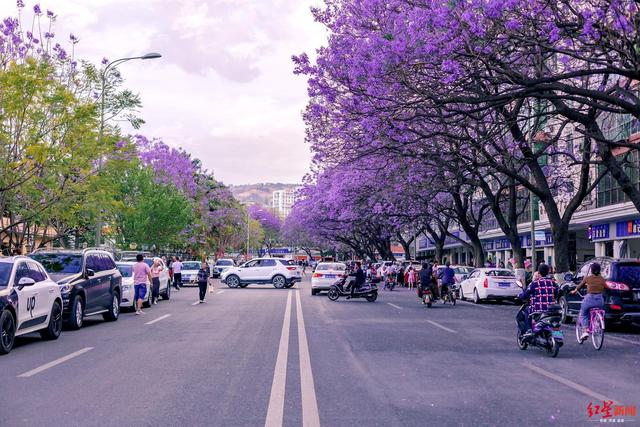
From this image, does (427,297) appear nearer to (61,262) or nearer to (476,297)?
(476,297)

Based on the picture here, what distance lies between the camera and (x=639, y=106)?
587 inches

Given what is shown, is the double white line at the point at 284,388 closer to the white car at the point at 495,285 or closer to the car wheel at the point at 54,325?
the car wheel at the point at 54,325

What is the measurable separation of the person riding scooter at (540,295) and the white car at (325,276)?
1973 cm

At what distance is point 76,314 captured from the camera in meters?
15.9

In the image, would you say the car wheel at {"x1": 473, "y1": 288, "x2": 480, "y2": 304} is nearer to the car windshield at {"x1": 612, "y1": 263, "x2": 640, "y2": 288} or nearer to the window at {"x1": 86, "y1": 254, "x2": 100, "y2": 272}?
the car windshield at {"x1": 612, "y1": 263, "x2": 640, "y2": 288}

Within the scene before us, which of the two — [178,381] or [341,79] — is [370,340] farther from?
[341,79]

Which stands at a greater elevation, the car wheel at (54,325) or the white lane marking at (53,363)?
the car wheel at (54,325)

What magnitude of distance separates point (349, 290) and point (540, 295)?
16050mm

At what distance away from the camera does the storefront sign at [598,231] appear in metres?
39.3

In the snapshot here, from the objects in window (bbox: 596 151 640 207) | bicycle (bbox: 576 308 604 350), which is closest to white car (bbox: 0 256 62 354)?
bicycle (bbox: 576 308 604 350)

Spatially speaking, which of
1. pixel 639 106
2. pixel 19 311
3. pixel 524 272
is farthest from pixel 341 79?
pixel 524 272

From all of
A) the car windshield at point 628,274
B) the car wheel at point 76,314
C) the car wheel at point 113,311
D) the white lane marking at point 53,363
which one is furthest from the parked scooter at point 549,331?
the car wheel at point 113,311

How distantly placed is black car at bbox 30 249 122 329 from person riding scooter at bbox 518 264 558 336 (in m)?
9.81

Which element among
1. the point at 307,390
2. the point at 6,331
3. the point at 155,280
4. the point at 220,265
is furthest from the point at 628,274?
the point at 220,265
